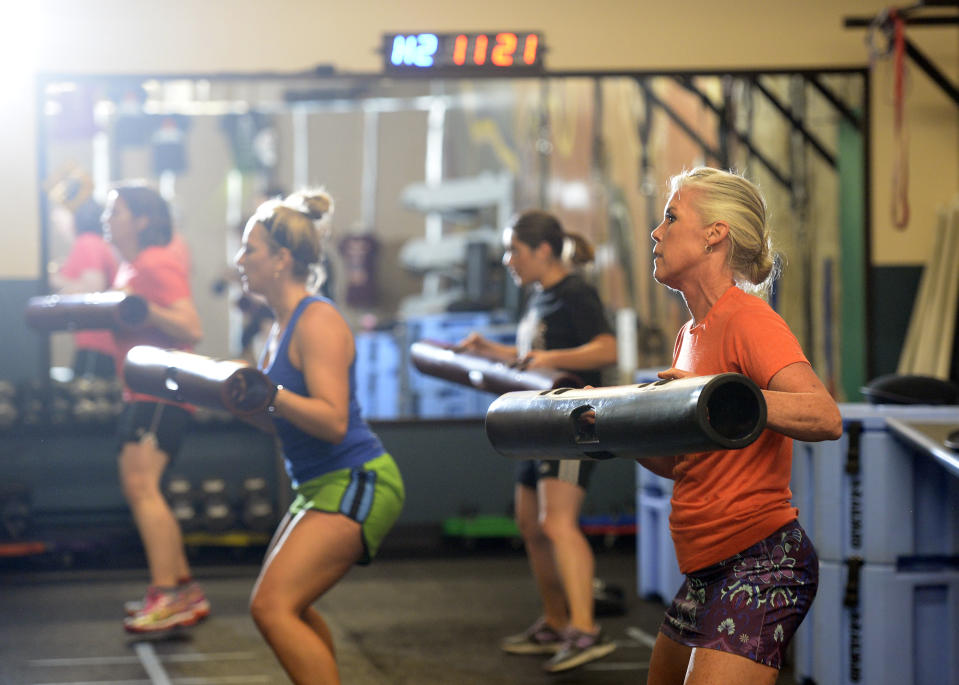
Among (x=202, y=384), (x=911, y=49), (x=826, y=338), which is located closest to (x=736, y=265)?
(x=202, y=384)

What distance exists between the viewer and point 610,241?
7930 millimetres

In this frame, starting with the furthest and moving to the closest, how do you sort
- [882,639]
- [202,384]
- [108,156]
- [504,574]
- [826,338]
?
[108,156], [826,338], [504,574], [882,639], [202,384]

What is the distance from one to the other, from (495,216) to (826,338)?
2270mm

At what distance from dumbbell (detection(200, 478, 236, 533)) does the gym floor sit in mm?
197

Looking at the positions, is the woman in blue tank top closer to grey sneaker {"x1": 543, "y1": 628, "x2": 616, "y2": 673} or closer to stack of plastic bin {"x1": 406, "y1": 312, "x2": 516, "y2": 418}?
grey sneaker {"x1": 543, "y1": 628, "x2": 616, "y2": 673}

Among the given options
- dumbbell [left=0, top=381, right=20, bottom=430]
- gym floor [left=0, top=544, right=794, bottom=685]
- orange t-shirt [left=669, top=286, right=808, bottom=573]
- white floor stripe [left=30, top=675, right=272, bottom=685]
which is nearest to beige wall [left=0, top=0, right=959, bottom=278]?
dumbbell [left=0, top=381, right=20, bottom=430]

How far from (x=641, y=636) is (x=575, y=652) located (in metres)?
0.62

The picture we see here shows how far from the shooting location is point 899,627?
3.10 m

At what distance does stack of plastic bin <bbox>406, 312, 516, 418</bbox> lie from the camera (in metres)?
6.84

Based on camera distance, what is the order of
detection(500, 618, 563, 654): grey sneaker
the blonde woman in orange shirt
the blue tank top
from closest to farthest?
the blonde woman in orange shirt, the blue tank top, detection(500, 618, 563, 654): grey sneaker

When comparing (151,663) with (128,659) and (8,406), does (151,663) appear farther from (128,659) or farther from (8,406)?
(8,406)

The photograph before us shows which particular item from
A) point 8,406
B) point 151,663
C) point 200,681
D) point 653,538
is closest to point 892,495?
point 653,538

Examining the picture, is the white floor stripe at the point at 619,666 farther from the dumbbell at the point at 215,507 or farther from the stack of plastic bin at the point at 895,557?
the dumbbell at the point at 215,507

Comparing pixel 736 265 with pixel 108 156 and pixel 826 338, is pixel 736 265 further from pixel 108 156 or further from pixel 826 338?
pixel 108 156
